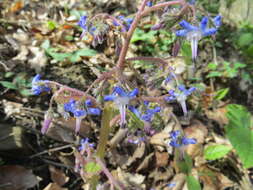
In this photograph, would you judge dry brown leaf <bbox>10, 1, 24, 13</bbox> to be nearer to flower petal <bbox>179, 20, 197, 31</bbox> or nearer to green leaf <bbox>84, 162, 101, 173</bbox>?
green leaf <bbox>84, 162, 101, 173</bbox>

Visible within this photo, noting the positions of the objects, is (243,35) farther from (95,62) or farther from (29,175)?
(29,175)

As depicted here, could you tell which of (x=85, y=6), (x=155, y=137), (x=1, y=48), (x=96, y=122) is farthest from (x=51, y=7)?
(x=155, y=137)

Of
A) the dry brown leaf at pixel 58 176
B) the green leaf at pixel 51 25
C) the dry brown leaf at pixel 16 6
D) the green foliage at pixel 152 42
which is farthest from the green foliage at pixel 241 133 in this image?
the dry brown leaf at pixel 16 6

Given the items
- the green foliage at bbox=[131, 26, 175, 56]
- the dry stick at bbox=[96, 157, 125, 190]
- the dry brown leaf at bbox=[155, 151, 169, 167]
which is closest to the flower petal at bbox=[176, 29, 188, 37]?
the dry stick at bbox=[96, 157, 125, 190]

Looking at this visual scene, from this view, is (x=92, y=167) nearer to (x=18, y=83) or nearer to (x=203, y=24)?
(x=203, y=24)

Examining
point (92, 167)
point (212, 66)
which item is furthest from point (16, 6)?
point (92, 167)
